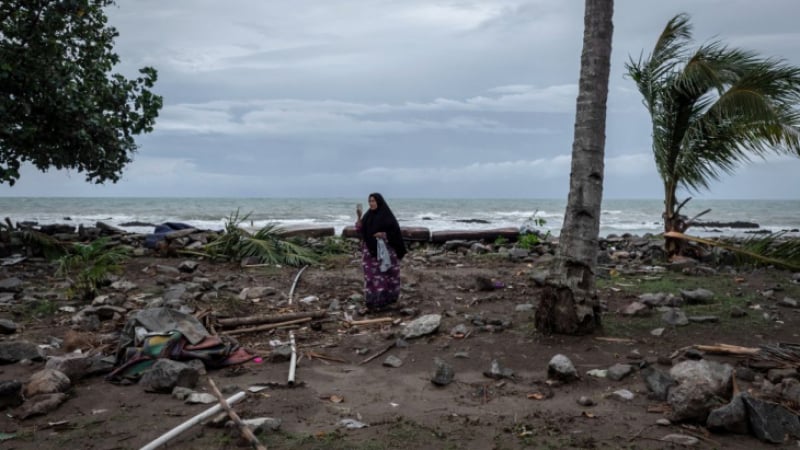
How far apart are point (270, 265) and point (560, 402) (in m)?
7.01

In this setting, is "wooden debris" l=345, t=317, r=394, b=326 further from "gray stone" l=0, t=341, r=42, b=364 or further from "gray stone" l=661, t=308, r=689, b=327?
"gray stone" l=0, t=341, r=42, b=364

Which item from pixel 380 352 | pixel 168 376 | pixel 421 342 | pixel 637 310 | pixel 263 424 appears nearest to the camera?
pixel 263 424

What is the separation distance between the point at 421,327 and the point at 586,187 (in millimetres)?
2093

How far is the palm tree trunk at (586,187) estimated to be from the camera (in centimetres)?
536

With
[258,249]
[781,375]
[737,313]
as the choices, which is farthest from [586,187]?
[258,249]

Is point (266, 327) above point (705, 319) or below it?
below

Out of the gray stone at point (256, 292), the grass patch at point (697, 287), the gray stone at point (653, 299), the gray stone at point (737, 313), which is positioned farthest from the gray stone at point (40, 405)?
the gray stone at point (737, 313)

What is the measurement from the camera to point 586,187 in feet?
17.6

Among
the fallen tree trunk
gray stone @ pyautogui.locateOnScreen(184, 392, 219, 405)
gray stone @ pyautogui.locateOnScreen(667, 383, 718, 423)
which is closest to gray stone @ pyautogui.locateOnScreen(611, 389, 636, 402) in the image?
gray stone @ pyautogui.locateOnScreen(667, 383, 718, 423)

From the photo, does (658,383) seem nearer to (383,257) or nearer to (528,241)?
(383,257)

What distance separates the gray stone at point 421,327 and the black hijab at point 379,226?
1480 mm

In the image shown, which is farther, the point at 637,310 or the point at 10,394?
the point at 637,310

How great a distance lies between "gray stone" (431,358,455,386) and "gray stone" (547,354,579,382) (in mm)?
770

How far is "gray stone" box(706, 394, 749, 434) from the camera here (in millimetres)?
3559
